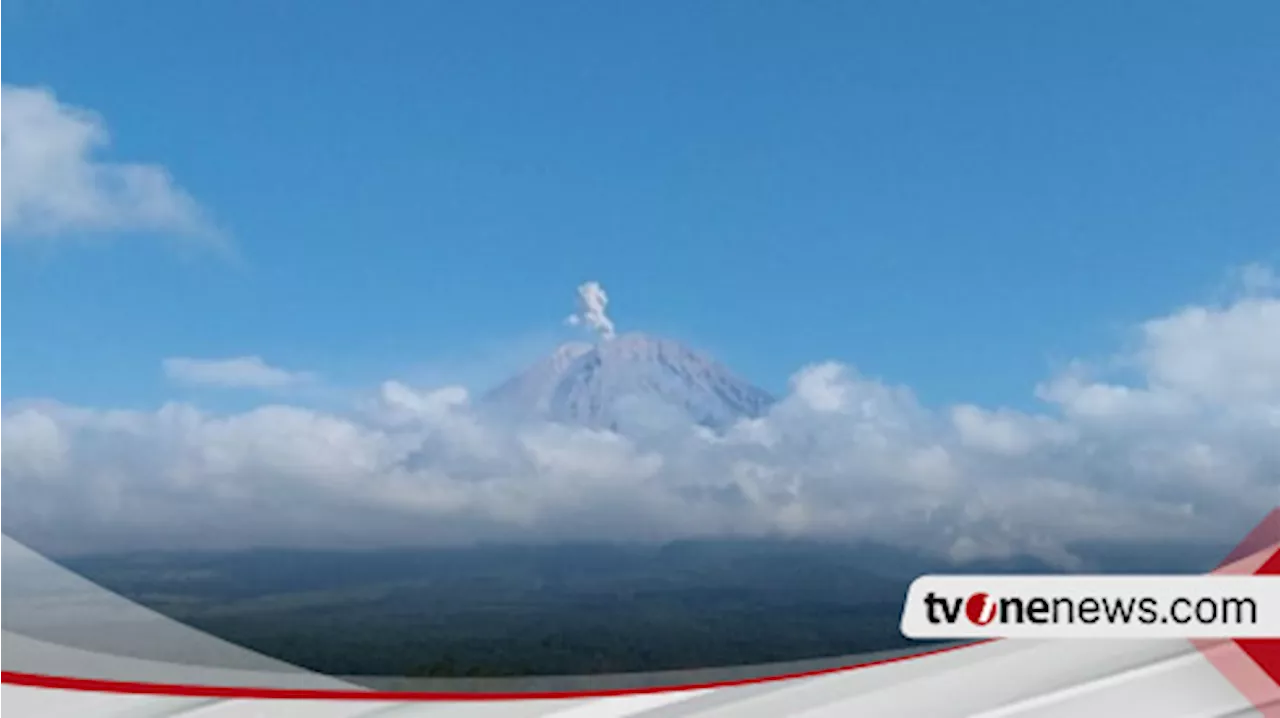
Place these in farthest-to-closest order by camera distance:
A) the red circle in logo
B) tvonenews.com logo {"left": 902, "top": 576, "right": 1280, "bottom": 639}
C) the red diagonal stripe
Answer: the red circle in logo → tvonenews.com logo {"left": 902, "top": 576, "right": 1280, "bottom": 639} → the red diagonal stripe

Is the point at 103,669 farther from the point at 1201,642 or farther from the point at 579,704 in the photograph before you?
the point at 1201,642

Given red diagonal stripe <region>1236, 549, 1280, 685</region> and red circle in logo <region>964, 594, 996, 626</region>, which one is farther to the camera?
red circle in logo <region>964, 594, 996, 626</region>

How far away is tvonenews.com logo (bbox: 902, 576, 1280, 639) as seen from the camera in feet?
11.5

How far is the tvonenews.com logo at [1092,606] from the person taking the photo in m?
3.52

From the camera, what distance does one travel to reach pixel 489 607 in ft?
31.1

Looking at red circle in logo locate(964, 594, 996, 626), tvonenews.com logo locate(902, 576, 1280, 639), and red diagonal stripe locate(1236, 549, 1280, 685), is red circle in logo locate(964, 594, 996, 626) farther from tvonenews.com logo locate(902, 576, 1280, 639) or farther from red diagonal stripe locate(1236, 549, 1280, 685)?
red diagonal stripe locate(1236, 549, 1280, 685)

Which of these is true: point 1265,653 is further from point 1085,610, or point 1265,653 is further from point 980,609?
point 980,609

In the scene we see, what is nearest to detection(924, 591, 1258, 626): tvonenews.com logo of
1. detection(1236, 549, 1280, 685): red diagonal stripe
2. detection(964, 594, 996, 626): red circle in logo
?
detection(964, 594, 996, 626): red circle in logo

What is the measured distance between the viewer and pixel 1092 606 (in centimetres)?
355

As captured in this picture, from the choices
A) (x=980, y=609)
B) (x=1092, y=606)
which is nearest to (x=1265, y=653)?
(x=1092, y=606)

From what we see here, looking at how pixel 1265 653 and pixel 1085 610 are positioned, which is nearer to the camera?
pixel 1265 653

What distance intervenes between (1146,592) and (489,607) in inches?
272

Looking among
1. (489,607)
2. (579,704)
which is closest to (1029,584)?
(579,704)

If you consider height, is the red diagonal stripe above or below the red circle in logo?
below
